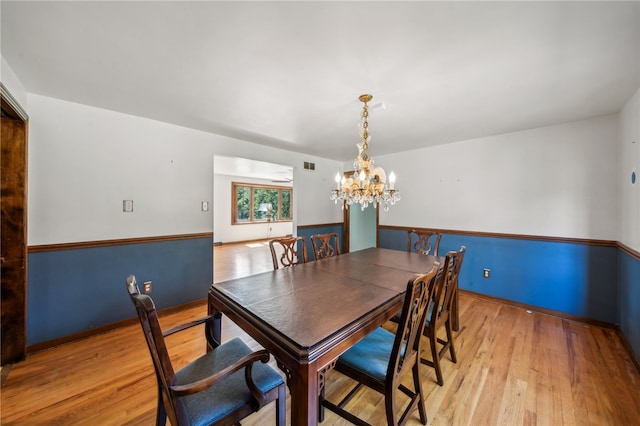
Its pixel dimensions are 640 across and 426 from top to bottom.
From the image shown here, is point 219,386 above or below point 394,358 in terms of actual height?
below

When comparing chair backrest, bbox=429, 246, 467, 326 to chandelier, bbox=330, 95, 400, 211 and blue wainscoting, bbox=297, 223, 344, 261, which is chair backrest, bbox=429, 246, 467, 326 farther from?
blue wainscoting, bbox=297, 223, 344, 261

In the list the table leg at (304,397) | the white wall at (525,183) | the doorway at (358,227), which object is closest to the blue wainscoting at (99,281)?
the table leg at (304,397)

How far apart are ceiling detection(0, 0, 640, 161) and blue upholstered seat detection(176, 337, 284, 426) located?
188 cm

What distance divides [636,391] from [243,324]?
9.32 ft

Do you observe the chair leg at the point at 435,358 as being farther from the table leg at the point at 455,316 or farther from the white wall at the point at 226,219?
the white wall at the point at 226,219

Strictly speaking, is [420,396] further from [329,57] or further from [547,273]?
[547,273]

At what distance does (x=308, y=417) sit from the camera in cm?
95

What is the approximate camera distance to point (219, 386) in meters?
1.14

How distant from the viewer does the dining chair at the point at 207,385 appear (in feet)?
2.86

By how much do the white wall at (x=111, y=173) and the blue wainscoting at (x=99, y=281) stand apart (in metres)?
0.18

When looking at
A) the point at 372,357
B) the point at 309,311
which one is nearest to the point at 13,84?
the point at 309,311

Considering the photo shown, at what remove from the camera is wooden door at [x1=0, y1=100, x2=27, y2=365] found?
1.97 meters

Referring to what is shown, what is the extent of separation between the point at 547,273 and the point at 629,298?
766mm

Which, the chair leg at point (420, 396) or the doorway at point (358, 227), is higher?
the doorway at point (358, 227)
